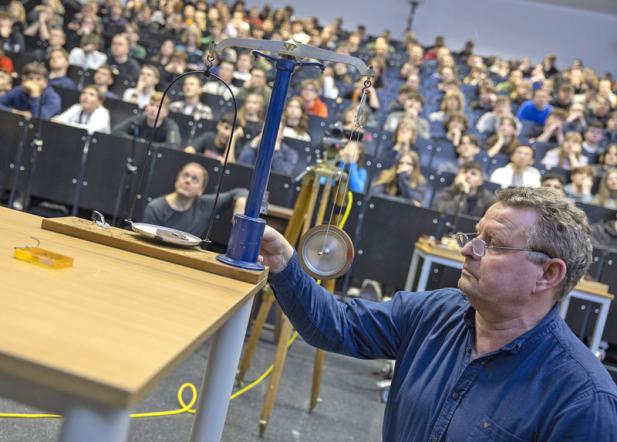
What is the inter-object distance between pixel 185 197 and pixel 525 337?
275cm

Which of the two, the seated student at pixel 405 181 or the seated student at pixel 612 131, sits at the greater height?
the seated student at pixel 612 131

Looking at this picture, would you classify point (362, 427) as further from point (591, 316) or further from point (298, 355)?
point (591, 316)

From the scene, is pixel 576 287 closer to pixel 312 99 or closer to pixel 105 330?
pixel 105 330

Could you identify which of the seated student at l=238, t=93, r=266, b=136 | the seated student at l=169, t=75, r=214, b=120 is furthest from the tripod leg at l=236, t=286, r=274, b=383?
the seated student at l=169, t=75, r=214, b=120

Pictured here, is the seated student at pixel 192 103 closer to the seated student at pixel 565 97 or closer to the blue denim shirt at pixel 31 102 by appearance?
the blue denim shirt at pixel 31 102

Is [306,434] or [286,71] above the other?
[286,71]

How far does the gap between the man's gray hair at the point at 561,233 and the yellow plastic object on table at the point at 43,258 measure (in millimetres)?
790

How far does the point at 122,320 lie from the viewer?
66 centimetres

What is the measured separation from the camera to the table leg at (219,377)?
978 millimetres

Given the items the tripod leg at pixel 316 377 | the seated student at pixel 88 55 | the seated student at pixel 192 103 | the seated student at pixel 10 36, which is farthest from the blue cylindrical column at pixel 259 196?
the seated student at pixel 10 36

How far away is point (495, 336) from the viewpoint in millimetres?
1202

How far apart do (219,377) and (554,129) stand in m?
6.17

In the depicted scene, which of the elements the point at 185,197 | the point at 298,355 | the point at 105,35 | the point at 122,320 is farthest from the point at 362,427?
the point at 105,35

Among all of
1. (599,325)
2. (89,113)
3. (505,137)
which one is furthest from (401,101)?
(599,325)
